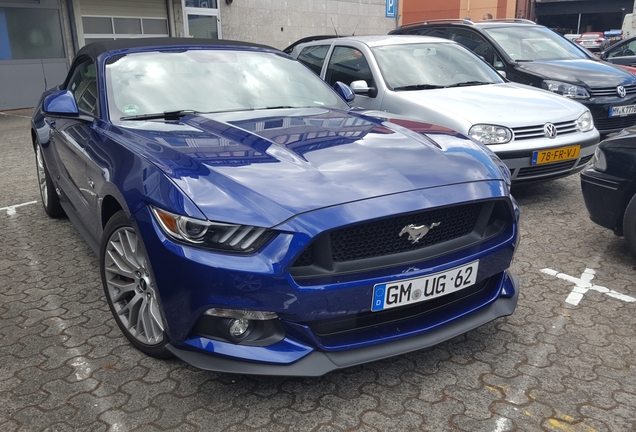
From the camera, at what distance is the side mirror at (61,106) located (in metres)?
3.55

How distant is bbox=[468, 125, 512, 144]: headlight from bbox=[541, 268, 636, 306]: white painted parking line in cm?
151

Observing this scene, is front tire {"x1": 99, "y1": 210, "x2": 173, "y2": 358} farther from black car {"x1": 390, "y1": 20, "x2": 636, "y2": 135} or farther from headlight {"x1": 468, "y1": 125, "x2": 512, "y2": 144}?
black car {"x1": 390, "y1": 20, "x2": 636, "y2": 135}

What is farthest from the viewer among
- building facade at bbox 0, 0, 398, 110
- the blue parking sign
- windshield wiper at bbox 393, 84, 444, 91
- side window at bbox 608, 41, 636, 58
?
the blue parking sign

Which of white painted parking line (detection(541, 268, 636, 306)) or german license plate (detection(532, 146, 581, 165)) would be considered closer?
white painted parking line (detection(541, 268, 636, 306))

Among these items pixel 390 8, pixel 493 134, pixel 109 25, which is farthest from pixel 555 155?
pixel 390 8

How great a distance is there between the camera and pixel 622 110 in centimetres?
738

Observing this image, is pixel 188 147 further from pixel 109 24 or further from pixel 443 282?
pixel 109 24

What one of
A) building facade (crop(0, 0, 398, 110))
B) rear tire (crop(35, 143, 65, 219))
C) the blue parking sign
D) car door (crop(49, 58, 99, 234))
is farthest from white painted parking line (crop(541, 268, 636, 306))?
the blue parking sign

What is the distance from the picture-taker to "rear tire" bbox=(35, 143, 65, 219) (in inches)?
→ 192

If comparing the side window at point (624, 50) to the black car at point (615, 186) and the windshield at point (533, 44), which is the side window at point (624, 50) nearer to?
the windshield at point (533, 44)

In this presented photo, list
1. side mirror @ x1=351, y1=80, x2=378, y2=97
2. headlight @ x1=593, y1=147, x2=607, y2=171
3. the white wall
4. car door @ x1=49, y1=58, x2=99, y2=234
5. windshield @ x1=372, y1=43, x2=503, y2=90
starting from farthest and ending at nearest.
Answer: the white wall < windshield @ x1=372, y1=43, x2=503, y2=90 < side mirror @ x1=351, y1=80, x2=378, y2=97 < headlight @ x1=593, y1=147, x2=607, y2=171 < car door @ x1=49, y1=58, x2=99, y2=234

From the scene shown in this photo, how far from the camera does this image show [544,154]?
5203mm

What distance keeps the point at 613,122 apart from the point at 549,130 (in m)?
2.72

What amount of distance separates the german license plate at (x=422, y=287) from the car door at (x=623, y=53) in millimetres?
10405
